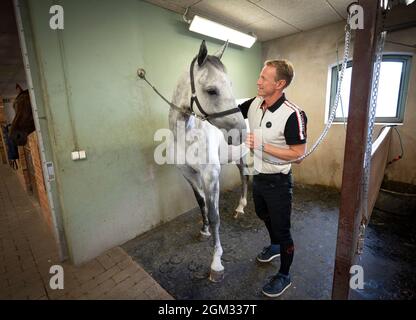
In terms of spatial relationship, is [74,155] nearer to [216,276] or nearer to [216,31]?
[216,276]

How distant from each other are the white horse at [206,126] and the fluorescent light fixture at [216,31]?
1101 mm

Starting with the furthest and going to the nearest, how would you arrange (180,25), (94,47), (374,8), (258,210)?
(180,25) → (94,47) → (258,210) → (374,8)

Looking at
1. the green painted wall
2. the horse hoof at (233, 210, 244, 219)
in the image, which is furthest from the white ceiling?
the horse hoof at (233, 210, 244, 219)

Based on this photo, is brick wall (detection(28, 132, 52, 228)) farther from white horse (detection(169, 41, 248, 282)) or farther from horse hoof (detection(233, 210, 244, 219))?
horse hoof (detection(233, 210, 244, 219))

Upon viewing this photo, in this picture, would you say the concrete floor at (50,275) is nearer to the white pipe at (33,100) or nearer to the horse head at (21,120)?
the white pipe at (33,100)

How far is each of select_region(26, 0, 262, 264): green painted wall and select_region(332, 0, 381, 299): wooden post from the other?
2.07 metres

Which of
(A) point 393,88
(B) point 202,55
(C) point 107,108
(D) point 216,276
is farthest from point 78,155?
(A) point 393,88

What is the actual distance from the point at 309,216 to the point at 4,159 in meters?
10.3

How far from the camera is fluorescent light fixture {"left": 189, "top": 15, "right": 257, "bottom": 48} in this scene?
254 centimetres

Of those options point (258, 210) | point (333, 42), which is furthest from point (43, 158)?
point (333, 42)

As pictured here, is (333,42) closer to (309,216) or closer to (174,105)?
(309,216)

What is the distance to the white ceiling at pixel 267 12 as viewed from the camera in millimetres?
2469

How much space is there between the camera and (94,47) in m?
1.98

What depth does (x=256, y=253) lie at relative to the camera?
2.15 meters
